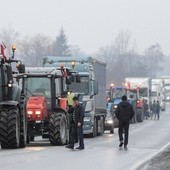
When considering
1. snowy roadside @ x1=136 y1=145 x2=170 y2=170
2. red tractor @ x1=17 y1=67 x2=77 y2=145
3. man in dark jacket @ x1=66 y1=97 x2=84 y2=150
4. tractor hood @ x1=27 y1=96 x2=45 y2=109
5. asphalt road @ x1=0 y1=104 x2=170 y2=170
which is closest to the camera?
asphalt road @ x1=0 y1=104 x2=170 y2=170

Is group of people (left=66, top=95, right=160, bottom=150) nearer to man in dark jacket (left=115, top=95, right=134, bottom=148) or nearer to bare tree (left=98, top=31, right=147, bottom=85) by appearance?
man in dark jacket (left=115, top=95, right=134, bottom=148)

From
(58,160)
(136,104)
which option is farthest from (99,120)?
(136,104)

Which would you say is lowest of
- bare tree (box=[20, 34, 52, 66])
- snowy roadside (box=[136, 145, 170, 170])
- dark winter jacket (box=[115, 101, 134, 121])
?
snowy roadside (box=[136, 145, 170, 170])

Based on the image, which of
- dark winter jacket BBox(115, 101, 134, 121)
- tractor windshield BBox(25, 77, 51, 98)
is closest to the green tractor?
tractor windshield BBox(25, 77, 51, 98)

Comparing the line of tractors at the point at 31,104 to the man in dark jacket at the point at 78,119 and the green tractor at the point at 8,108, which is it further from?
the man in dark jacket at the point at 78,119

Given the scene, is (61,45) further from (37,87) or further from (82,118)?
(82,118)

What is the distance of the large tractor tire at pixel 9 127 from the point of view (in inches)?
876

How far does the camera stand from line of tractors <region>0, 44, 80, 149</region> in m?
22.4

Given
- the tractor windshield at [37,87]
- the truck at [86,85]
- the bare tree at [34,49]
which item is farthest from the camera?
the bare tree at [34,49]

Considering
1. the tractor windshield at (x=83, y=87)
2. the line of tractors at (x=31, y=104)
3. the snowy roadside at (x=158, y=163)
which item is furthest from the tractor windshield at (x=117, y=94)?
the snowy roadside at (x=158, y=163)

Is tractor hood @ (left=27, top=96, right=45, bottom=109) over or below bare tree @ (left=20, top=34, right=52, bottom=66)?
below

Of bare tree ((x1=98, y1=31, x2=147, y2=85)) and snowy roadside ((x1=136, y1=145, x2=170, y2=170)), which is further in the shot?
bare tree ((x1=98, y1=31, x2=147, y2=85))

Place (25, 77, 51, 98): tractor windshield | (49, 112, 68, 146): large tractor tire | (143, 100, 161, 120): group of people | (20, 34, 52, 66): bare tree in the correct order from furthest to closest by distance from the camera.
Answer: (20, 34, 52, 66): bare tree, (143, 100, 161, 120): group of people, (25, 77, 51, 98): tractor windshield, (49, 112, 68, 146): large tractor tire

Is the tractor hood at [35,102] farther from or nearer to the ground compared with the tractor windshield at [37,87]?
nearer to the ground
